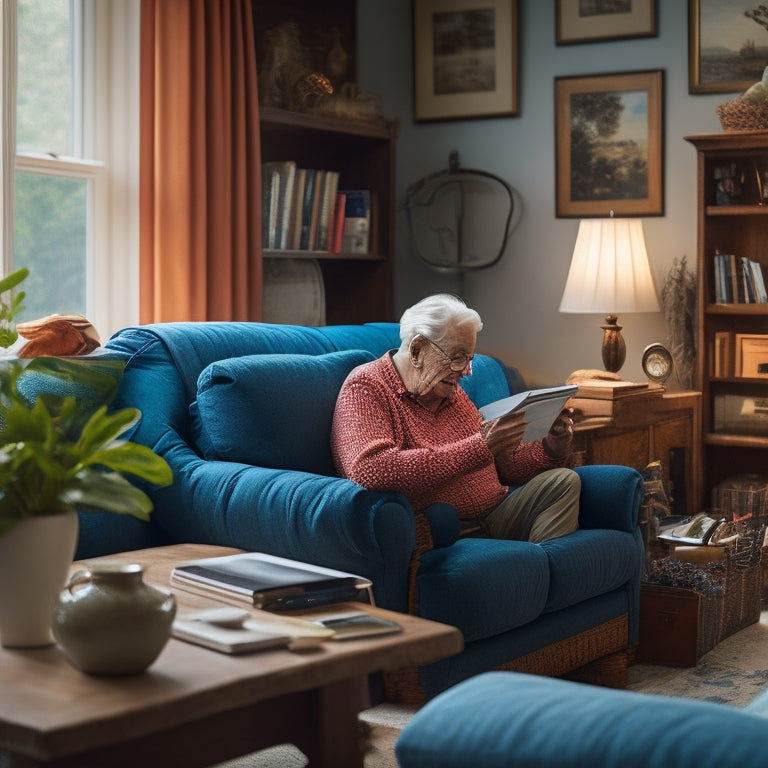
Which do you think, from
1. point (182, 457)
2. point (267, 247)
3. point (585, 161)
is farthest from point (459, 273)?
point (182, 457)

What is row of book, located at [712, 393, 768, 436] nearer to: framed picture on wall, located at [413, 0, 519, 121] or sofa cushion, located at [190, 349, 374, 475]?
framed picture on wall, located at [413, 0, 519, 121]

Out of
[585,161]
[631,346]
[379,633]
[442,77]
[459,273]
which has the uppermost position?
[442,77]

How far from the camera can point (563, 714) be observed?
41.7 inches

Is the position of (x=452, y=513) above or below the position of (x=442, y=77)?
below

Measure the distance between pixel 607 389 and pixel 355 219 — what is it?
1.24 m

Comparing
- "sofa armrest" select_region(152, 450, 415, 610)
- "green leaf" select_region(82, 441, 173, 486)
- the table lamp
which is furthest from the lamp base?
"green leaf" select_region(82, 441, 173, 486)

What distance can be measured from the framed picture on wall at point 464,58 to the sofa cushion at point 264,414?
92.4 inches

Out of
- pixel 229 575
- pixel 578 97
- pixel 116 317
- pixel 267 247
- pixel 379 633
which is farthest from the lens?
pixel 578 97

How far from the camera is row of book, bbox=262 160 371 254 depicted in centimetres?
424

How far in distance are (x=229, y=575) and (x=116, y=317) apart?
2.10 metres

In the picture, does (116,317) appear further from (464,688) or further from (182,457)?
(464,688)

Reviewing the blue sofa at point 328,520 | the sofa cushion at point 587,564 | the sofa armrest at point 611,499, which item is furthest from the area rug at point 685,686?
the sofa armrest at point 611,499

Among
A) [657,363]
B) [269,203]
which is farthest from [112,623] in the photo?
[657,363]

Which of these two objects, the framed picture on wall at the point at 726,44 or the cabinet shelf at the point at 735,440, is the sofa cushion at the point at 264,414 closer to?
the cabinet shelf at the point at 735,440
